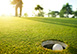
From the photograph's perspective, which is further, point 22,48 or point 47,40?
point 47,40

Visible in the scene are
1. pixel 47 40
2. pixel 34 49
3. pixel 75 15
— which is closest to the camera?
pixel 34 49

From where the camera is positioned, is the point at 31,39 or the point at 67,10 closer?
the point at 31,39

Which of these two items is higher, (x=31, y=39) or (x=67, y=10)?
(x=67, y=10)

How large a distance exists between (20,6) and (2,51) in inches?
979

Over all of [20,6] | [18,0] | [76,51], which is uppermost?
[18,0]

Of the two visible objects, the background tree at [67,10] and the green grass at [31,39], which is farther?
the background tree at [67,10]

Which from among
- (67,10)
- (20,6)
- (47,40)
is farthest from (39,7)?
(47,40)

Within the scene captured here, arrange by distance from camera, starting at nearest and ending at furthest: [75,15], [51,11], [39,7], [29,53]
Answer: [29,53]
[39,7]
[75,15]
[51,11]

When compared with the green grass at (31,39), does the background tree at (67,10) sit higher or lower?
higher

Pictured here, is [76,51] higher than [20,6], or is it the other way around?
[20,6]

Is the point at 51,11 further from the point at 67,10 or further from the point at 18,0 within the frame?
the point at 18,0

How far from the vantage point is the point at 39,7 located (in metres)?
49.5

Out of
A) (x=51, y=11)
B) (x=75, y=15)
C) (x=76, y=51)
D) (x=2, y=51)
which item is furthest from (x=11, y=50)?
(x=51, y=11)

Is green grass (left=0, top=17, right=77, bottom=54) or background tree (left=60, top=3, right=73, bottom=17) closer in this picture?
green grass (left=0, top=17, right=77, bottom=54)
